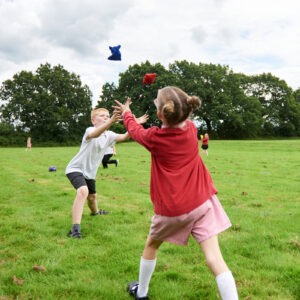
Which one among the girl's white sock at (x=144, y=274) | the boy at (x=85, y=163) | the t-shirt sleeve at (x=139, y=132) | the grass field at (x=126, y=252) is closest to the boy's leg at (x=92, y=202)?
the grass field at (x=126, y=252)

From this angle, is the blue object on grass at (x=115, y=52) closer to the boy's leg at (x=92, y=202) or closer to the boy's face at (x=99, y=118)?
the boy's face at (x=99, y=118)

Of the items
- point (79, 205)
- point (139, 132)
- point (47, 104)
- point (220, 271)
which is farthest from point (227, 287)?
point (47, 104)

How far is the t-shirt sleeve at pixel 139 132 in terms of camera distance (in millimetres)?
2715

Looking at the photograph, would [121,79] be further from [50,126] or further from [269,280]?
[269,280]

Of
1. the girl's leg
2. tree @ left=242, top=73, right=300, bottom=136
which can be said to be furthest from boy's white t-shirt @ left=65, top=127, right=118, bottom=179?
tree @ left=242, top=73, right=300, bottom=136

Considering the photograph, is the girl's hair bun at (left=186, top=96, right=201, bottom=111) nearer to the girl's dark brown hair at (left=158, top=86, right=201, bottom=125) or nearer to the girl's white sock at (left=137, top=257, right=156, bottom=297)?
the girl's dark brown hair at (left=158, top=86, right=201, bottom=125)

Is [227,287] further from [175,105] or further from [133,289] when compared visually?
[175,105]

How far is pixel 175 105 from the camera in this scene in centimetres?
256

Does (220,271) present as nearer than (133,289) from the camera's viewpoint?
Yes

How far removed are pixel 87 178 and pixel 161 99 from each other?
11.1 ft

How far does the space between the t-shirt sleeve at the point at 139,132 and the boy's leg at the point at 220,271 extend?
1.03 metres

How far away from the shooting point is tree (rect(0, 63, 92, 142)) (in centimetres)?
Result: 5891

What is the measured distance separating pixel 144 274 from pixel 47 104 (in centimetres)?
6178

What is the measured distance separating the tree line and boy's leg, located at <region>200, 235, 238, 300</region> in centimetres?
5159
